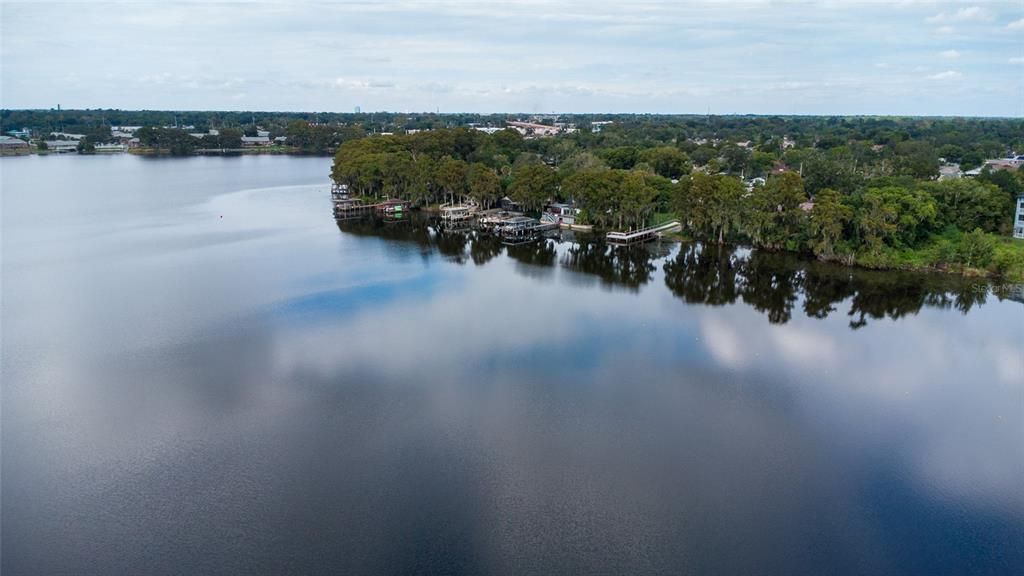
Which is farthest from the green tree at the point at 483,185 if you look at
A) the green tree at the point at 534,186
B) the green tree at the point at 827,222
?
the green tree at the point at 827,222

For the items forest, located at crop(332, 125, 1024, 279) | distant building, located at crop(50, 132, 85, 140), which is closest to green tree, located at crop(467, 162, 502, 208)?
forest, located at crop(332, 125, 1024, 279)

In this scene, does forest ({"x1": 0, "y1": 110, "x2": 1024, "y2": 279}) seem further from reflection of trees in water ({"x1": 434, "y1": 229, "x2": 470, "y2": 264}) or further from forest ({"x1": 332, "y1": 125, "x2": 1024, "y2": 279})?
reflection of trees in water ({"x1": 434, "y1": 229, "x2": 470, "y2": 264})

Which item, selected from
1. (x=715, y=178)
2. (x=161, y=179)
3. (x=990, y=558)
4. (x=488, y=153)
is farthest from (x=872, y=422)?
(x=161, y=179)

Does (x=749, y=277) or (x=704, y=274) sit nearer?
(x=749, y=277)

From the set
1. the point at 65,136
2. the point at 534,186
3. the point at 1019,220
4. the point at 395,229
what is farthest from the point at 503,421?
the point at 65,136

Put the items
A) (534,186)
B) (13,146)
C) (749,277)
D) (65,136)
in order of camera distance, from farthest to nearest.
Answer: (65,136) < (13,146) < (534,186) < (749,277)

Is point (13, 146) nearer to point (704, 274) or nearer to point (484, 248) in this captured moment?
point (484, 248)
